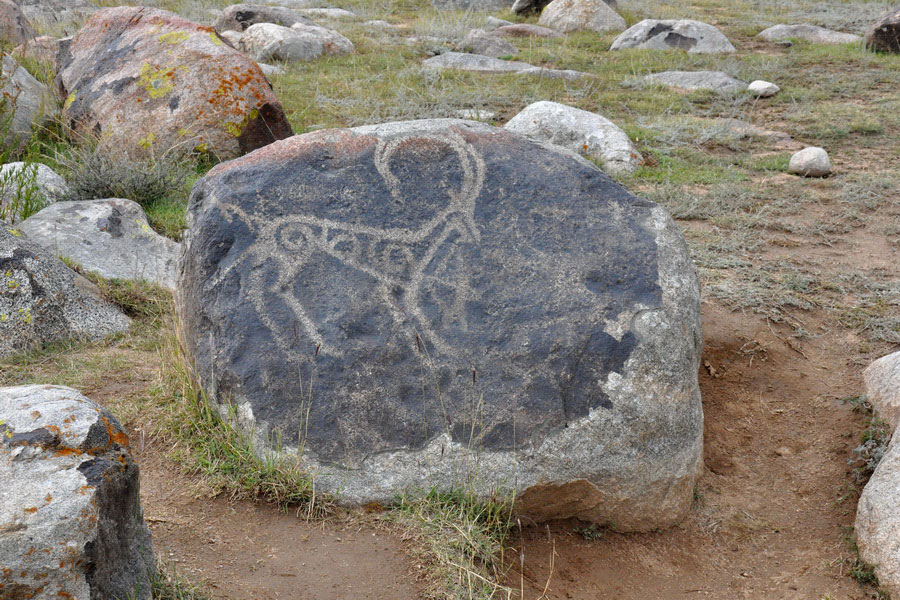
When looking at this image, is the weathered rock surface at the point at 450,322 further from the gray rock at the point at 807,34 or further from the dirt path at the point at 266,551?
the gray rock at the point at 807,34

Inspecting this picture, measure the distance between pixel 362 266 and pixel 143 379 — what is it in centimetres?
131

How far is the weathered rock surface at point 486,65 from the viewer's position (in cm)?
994

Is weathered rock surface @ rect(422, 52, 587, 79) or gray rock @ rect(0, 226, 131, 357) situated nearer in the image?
gray rock @ rect(0, 226, 131, 357)

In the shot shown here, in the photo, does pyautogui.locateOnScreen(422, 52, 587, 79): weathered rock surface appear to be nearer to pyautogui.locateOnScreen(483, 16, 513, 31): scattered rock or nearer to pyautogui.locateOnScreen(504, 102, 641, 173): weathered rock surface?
pyautogui.locateOnScreen(483, 16, 513, 31): scattered rock

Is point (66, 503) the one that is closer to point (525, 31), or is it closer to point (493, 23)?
point (525, 31)

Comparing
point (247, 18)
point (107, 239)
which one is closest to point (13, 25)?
point (247, 18)

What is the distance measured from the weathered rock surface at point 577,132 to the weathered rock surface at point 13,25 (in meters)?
5.69

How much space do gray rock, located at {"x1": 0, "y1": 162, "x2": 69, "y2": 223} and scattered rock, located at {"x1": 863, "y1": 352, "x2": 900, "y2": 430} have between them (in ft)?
15.0

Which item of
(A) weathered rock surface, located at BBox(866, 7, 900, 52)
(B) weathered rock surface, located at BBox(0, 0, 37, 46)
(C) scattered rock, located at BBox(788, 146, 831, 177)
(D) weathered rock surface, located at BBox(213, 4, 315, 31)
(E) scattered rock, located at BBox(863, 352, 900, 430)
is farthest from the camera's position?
(D) weathered rock surface, located at BBox(213, 4, 315, 31)

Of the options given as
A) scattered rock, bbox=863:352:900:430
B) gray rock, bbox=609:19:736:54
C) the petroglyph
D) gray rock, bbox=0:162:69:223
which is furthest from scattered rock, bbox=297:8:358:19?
scattered rock, bbox=863:352:900:430

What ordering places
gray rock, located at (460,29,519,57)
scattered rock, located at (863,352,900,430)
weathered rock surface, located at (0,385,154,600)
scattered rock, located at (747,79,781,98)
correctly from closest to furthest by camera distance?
weathered rock surface, located at (0,385,154,600) → scattered rock, located at (863,352,900,430) → scattered rock, located at (747,79,781,98) → gray rock, located at (460,29,519,57)

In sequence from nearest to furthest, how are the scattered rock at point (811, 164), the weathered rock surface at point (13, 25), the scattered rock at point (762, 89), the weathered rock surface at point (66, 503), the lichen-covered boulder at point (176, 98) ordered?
the weathered rock surface at point (66, 503) < the lichen-covered boulder at point (176, 98) < the scattered rock at point (811, 164) < the weathered rock surface at point (13, 25) < the scattered rock at point (762, 89)

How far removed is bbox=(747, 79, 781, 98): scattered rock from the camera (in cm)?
912

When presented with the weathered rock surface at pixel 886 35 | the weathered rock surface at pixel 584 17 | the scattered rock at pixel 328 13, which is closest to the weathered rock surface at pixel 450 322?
the weathered rock surface at pixel 886 35
